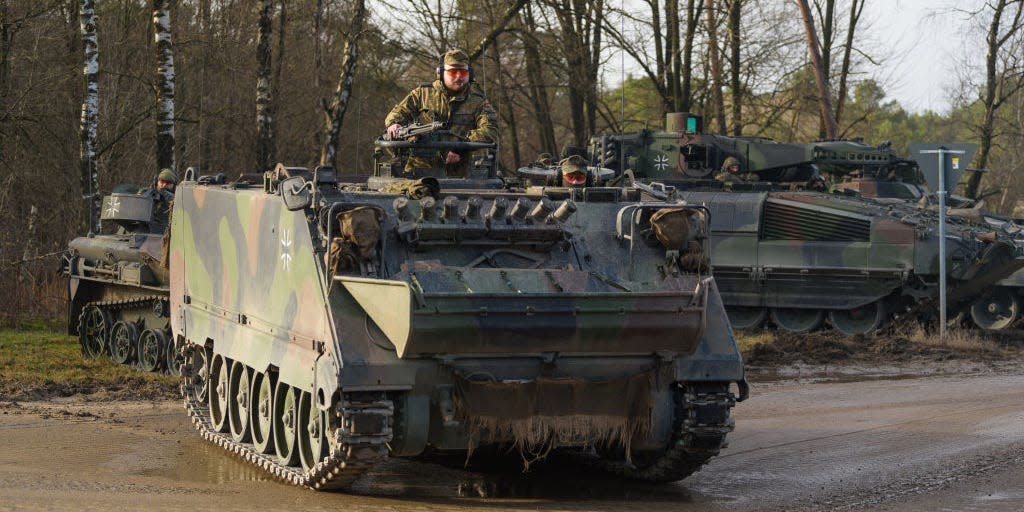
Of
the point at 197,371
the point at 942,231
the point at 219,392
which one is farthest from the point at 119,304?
the point at 942,231

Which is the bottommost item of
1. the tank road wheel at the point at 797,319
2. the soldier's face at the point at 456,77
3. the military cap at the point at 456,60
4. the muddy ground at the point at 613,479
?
the muddy ground at the point at 613,479

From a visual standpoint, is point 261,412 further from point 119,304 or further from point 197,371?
point 119,304

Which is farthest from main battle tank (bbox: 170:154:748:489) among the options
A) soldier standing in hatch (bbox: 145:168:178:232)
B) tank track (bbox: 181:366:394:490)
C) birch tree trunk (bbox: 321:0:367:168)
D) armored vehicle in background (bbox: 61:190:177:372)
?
birch tree trunk (bbox: 321:0:367:168)

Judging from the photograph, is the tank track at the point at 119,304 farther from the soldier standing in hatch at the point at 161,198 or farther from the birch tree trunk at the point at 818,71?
the birch tree trunk at the point at 818,71

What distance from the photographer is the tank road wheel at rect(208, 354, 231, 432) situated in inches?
421

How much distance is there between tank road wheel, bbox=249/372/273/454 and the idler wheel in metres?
0.12

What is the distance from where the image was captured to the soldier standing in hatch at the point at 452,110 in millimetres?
10820

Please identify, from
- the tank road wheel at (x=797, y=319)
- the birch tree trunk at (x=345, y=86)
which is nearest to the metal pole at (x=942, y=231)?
the tank road wheel at (x=797, y=319)

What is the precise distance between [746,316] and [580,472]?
1029 centimetres

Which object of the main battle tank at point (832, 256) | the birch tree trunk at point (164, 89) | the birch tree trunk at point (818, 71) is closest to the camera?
the birch tree trunk at point (164, 89)

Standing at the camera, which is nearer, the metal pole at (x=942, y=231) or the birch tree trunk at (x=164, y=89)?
the metal pole at (x=942, y=231)

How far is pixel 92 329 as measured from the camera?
1727 centimetres

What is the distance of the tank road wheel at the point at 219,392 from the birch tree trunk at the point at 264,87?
8334 millimetres

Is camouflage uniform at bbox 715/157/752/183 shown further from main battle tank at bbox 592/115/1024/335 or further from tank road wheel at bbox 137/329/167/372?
tank road wheel at bbox 137/329/167/372
